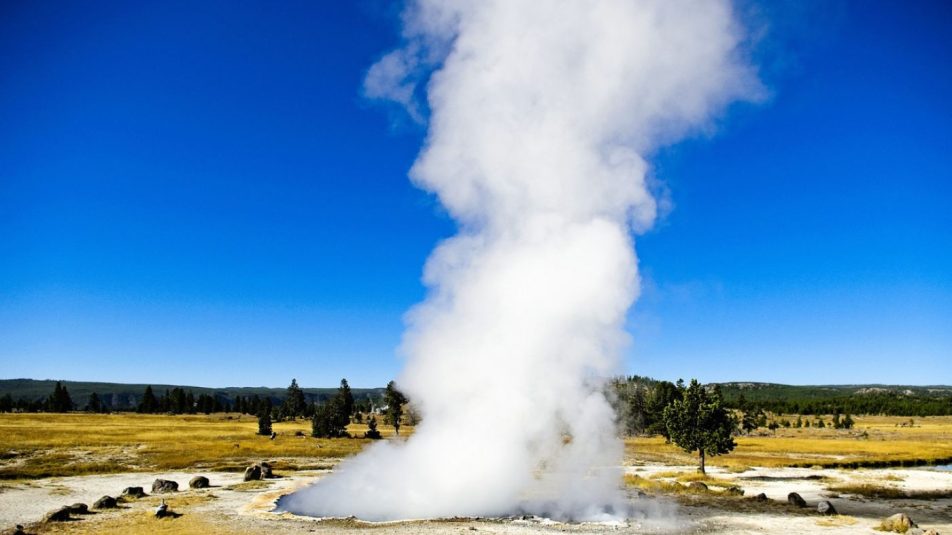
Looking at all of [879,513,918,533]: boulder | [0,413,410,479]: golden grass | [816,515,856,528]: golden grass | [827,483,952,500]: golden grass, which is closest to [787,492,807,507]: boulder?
[816,515,856,528]: golden grass

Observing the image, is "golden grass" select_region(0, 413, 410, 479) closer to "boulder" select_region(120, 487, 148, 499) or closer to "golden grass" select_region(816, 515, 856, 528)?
"boulder" select_region(120, 487, 148, 499)

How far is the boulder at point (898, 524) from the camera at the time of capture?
1206 inches

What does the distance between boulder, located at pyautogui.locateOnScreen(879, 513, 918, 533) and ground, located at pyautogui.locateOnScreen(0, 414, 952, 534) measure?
0.83m

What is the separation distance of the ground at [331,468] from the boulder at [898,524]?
83 cm

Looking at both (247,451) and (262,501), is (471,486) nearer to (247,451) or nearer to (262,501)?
(262,501)

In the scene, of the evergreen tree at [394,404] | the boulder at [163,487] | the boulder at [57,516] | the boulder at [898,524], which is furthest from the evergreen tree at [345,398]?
the boulder at [898,524]

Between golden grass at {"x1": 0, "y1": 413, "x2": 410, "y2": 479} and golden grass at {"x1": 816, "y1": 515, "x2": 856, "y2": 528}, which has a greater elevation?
golden grass at {"x1": 816, "y1": 515, "x2": 856, "y2": 528}

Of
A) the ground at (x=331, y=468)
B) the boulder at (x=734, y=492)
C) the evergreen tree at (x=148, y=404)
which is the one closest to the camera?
the ground at (x=331, y=468)

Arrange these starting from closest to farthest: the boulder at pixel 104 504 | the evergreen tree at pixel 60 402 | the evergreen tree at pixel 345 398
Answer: the boulder at pixel 104 504 → the evergreen tree at pixel 345 398 → the evergreen tree at pixel 60 402

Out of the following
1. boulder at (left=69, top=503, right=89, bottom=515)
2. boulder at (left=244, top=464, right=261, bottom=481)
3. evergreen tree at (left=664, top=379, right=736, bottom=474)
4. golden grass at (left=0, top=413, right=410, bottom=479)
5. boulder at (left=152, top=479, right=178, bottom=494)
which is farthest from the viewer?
golden grass at (left=0, top=413, right=410, bottom=479)

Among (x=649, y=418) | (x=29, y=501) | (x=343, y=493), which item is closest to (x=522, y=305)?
(x=343, y=493)

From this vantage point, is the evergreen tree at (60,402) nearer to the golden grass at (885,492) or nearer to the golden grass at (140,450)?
the golden grass at (140,450)

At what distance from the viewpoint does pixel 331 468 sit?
204 feet

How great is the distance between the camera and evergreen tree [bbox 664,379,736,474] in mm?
58938
